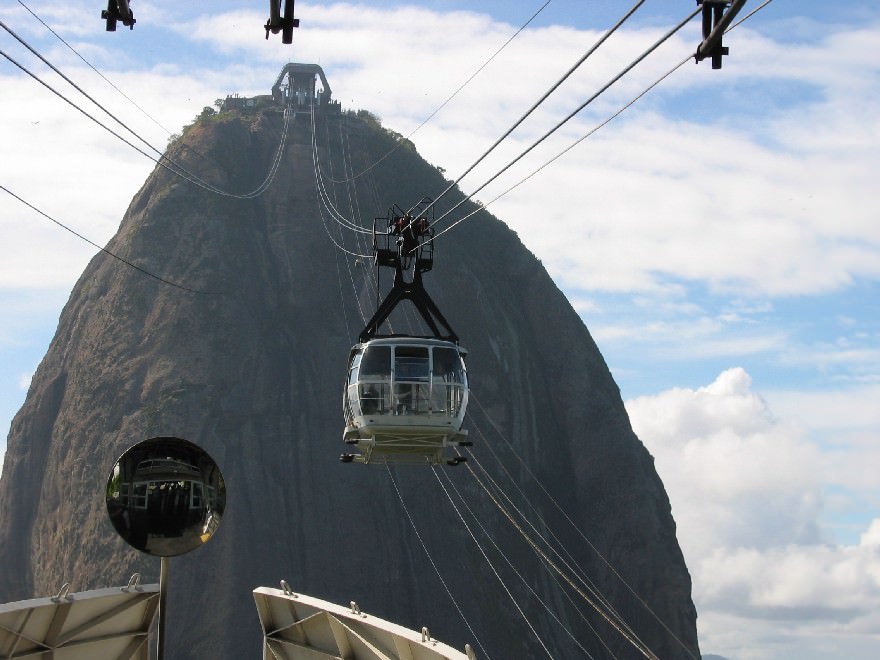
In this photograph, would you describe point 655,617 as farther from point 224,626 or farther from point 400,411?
point 400,411

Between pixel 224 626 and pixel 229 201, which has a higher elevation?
pixel 229 201

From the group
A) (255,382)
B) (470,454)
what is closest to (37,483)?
(255,382)

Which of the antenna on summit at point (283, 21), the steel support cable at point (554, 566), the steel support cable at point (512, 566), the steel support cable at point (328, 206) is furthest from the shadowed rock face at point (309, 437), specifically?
the antenna on summit at point (283, 21)

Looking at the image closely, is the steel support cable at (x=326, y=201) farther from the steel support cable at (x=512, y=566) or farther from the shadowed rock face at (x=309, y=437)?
the steel support cable at (x=512, y=566)

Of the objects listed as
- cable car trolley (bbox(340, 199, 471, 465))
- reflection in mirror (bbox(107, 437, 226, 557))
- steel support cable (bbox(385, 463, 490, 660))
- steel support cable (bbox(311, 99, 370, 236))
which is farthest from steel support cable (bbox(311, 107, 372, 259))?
reflection in mirror (bbox(107, 437, 226, 557))

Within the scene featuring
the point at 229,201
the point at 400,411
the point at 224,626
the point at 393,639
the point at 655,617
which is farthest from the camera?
the point at 229,201

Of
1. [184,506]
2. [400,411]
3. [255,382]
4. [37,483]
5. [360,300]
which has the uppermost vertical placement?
[360,300]

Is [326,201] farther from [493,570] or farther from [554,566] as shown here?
[554,566]
